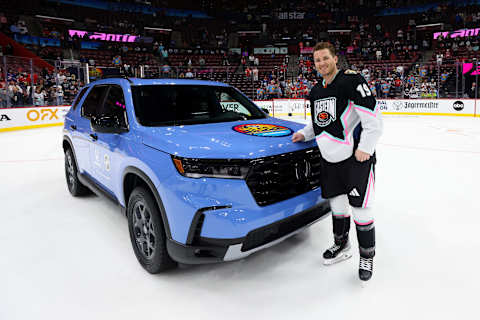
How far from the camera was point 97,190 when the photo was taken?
10.3 feet

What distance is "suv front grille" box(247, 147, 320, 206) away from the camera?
192cm

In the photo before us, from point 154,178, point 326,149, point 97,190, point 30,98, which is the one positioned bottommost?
point 97,190

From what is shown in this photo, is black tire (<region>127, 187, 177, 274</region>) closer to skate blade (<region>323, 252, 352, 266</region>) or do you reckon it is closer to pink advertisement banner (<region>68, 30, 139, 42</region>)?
skate blade (<region>323, 252, 352, 266</region>)

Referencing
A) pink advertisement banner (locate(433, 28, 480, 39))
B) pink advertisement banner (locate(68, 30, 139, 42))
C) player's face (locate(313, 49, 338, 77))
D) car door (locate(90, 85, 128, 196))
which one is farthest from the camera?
pink advertisement banner (locate(68, 30, 139, 42))

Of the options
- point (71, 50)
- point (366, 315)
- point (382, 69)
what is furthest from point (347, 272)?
point (71, 50)

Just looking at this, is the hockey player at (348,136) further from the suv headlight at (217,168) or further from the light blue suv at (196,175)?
the suv headlight at (217,168)

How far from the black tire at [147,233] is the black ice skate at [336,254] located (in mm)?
1099

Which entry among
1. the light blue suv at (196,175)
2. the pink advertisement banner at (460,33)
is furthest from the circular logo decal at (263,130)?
the pink advertisement banner at (460,33)

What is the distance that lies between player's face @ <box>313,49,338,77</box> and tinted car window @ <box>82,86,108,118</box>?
2059 mm

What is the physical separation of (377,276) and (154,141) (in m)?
1.76

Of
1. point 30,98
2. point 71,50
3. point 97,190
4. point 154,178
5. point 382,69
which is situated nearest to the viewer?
point 154,178

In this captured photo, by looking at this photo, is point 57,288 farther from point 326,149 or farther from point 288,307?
point 326,149

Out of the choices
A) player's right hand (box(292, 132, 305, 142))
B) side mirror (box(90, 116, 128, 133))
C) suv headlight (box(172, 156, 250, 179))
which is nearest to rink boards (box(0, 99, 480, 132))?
player's right hand (box(292, 132, 305, 142))

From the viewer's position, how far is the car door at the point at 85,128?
3.23m
